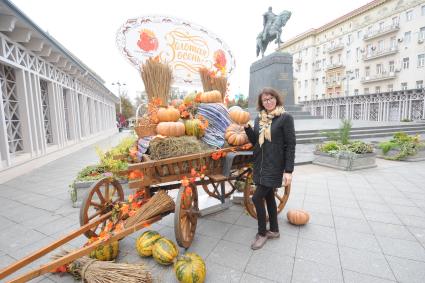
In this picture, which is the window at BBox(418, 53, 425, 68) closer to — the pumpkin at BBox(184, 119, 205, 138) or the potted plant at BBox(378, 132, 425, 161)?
the potted plant at BBox(378, 132, 425, 161)

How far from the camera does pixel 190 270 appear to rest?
1.90 meters

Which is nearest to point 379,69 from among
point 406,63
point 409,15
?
point 406,63

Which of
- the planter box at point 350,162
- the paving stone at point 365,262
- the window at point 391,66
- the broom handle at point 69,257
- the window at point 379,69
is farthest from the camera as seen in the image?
the window at point 379,69

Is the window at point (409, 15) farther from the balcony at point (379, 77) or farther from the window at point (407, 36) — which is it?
the balcony at point (379, 77)

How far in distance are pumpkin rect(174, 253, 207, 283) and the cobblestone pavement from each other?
0.18 m

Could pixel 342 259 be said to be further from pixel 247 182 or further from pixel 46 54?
pixel 46 54

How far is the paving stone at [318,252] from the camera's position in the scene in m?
2.31

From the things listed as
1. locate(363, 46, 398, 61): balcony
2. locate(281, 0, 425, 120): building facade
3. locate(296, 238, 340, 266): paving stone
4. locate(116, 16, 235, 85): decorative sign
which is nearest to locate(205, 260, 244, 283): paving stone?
locate(296, 238, 340, 266): paving stone

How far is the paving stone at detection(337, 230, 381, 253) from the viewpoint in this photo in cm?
253

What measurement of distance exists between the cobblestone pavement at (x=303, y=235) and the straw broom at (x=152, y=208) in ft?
1.49

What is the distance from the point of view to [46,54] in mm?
7645

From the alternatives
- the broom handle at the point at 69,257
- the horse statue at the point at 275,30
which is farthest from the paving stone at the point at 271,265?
the horse statue at the point at 275,30

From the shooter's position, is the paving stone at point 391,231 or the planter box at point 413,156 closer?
the paving stone at point 391,231

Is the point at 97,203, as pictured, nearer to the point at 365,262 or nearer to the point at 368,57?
the point at 365,262
